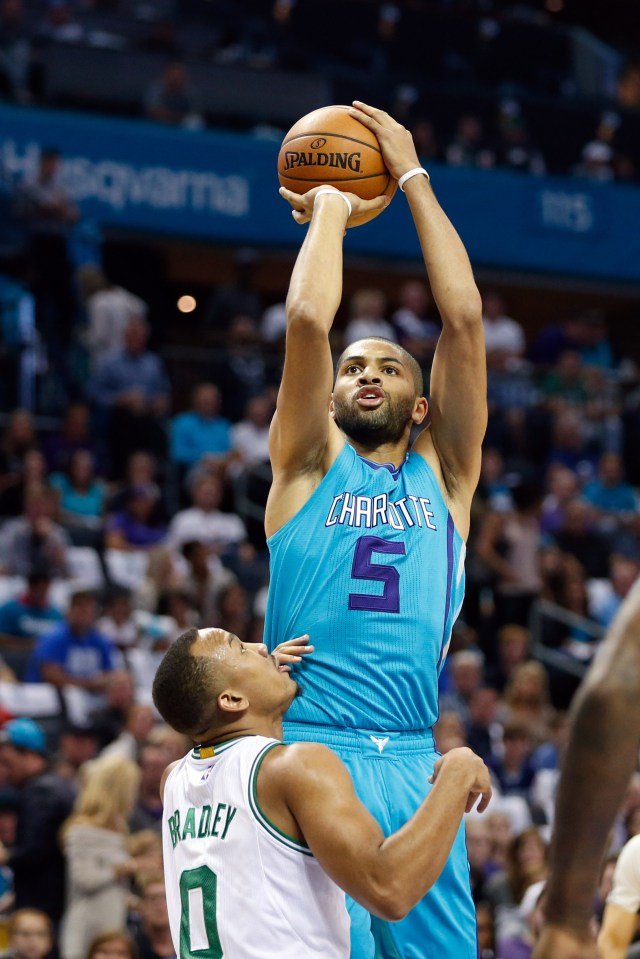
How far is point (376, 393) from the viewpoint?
16.0ft

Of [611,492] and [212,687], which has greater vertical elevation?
[611,492]

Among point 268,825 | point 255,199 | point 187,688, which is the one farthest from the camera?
point 255,199

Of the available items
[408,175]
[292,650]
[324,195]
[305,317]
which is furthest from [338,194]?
[292,650]

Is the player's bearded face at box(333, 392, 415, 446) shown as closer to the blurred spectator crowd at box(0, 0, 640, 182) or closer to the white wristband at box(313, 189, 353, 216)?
the white wristband at box(313, 189, 353, 216)

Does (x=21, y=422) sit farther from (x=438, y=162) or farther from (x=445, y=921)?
(x=445, y=921)

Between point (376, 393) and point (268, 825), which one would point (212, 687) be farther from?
point (376, 393)

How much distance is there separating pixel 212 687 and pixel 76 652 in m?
7.72

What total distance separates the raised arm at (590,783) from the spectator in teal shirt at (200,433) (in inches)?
525

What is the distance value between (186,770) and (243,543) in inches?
400

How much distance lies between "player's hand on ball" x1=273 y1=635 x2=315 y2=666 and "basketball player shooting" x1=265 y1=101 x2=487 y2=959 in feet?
0.13

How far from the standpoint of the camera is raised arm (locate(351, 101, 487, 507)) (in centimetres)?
490

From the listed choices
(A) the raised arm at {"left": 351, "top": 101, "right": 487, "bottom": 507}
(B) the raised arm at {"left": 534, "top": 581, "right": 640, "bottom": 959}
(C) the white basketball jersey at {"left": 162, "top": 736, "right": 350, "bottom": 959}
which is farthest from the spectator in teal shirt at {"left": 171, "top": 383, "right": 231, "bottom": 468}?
(B) the raised arm at {"left": 534, "top": 581, "right": 640, "bottom": 959}

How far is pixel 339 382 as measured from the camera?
4.96 meters

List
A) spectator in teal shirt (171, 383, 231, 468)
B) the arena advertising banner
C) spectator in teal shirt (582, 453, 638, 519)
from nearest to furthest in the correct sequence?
spectator in teal shirt (171, 383, 231, 468)
spectator in teal shirt (582, 453, 638, 519)
the arena advertising banner
